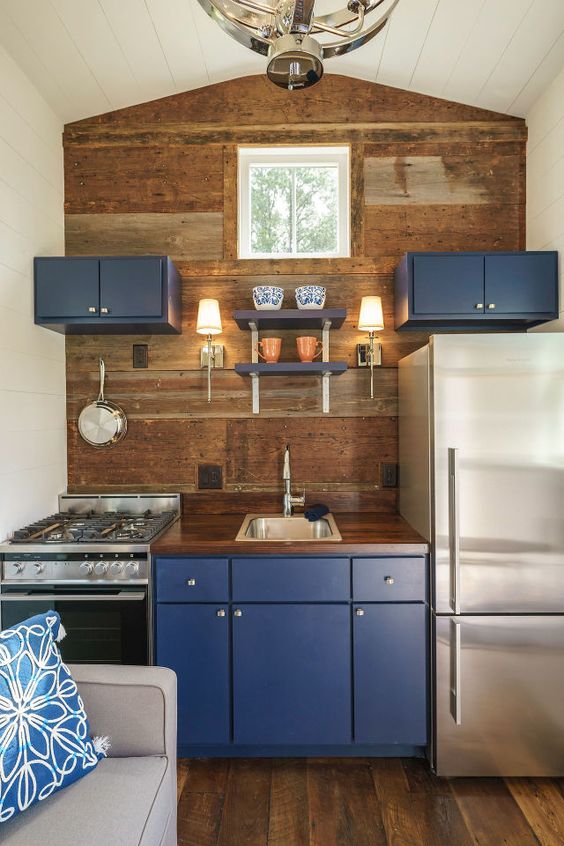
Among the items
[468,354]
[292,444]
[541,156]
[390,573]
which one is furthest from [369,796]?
[541,156]

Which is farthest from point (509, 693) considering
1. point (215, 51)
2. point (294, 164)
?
point (215, 51)

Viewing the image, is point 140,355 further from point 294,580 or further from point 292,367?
point 294,580

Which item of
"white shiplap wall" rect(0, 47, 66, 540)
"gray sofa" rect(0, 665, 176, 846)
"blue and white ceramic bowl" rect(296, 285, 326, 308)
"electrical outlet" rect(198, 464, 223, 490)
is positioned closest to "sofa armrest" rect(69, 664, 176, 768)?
"gray sofa" rect(0, 665, 176, 846)

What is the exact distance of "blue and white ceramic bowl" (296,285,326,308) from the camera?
8.35 ft

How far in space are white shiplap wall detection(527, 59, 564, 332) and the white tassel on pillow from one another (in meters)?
2.47

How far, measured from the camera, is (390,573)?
2133mm

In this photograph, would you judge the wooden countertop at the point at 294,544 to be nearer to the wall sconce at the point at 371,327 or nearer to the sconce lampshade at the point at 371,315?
the wall sconce at the point at 371,327

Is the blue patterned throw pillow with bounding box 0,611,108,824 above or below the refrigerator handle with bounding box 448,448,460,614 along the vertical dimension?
below

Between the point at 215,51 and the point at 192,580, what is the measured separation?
97.9 inches

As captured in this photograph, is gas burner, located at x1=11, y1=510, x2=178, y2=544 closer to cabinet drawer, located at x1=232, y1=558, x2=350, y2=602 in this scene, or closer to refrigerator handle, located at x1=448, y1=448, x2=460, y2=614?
cabinet drawer, located at x1=232, y1=558, x2=350, y2=602

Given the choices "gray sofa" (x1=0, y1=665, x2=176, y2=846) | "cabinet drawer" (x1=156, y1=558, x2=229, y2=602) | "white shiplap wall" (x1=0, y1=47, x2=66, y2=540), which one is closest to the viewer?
"gray sofa" (x1=0, y1=665, x2=176, y2=846)

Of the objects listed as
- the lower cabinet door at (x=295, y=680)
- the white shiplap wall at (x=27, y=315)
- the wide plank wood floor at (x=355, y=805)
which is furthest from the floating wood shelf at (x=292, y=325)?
the wide plank wood floor at (x=355, y=805)

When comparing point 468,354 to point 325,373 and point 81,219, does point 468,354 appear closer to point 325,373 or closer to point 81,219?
point 325,373

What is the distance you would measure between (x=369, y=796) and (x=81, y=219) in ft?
9.98
